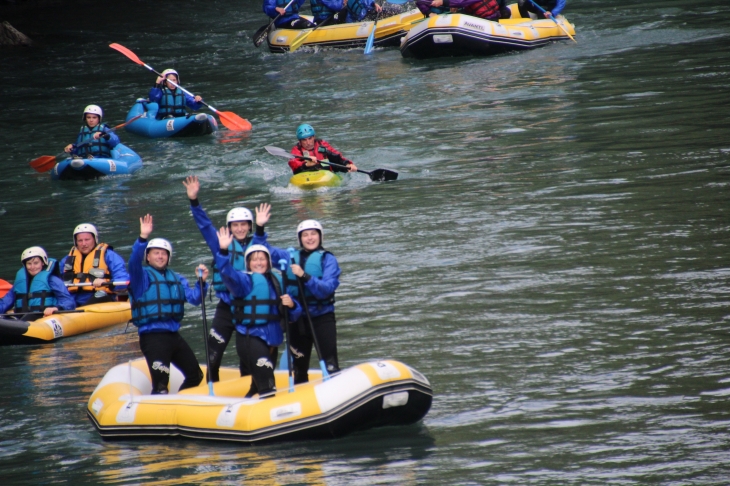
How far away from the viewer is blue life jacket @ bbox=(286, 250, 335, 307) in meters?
7.05

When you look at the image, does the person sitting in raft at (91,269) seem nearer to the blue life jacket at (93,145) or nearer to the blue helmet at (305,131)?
the blue helmet at (305,131)

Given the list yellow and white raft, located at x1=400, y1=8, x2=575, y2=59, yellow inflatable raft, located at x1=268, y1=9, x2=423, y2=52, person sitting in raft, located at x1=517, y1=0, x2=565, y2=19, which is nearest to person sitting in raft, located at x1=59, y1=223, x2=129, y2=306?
yellow and white raft, located at x1=400, y1=8, x2=575, y2=59

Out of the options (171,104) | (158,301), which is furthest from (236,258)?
(171,104)

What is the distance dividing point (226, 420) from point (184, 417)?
35 centimetres

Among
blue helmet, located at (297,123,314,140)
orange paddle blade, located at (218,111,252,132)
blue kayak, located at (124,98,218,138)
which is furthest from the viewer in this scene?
blue kayak, located at (124,98,218,138)

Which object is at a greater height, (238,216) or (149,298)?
(238,216)

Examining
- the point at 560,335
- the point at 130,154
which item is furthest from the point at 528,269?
the point at 130,154

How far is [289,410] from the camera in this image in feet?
21.3

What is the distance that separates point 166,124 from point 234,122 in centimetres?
133

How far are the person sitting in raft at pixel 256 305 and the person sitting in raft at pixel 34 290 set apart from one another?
3583mm

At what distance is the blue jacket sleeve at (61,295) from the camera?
10.1m

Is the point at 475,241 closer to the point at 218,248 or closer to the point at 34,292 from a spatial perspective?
the point at 218,248

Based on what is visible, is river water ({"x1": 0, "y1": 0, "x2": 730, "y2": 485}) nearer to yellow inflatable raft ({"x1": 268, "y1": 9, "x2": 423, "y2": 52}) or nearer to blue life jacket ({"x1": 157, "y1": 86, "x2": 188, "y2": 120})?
yellow inflatable raft ({"x1": 268, "y1": 9, "x2": 423, "y2": 52})

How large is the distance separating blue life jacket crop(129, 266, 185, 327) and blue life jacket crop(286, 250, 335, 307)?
982 millimetres
